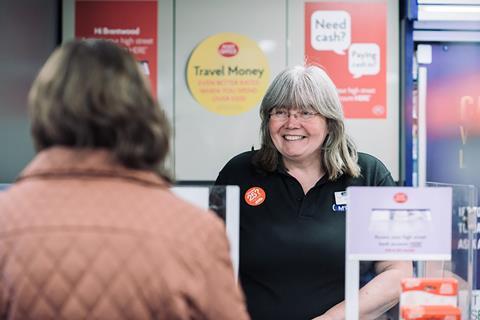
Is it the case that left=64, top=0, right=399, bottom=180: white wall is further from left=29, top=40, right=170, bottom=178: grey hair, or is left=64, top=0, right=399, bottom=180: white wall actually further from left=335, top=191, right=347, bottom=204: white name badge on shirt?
left=29, top=40, right=170, bottom=178: grey hair

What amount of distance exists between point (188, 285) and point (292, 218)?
1.09 m

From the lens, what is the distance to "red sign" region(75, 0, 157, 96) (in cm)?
334

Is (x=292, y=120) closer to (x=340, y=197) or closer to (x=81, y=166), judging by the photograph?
(x=340, y=197)

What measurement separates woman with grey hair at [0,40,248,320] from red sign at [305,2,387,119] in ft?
7.71

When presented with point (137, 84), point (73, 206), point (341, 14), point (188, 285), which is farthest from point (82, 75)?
point (341, 14)

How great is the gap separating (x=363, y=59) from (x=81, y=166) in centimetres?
250

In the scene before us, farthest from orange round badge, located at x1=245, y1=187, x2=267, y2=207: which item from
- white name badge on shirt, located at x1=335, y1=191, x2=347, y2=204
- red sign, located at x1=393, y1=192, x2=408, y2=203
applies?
red sign, located at x1=393, y1=192, x2=408, y2=203

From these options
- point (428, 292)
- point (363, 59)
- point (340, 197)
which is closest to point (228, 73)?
point (363, 59)

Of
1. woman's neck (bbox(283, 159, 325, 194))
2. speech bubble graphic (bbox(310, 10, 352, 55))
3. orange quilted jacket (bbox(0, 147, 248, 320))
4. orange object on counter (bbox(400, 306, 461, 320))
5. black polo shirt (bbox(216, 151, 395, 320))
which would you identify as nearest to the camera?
orange quilted jacket (bbox(0, 147, 248, 320))

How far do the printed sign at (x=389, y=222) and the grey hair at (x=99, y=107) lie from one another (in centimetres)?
72

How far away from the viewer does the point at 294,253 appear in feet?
6.68

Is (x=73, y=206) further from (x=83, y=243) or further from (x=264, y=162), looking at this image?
(x=264, y=162)

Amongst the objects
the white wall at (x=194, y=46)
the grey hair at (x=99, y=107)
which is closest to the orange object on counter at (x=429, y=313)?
the grey hair at (x=99, y=107)

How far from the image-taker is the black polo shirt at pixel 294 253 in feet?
6.63
